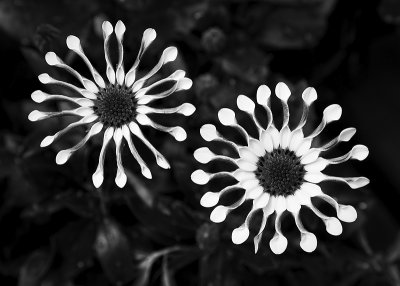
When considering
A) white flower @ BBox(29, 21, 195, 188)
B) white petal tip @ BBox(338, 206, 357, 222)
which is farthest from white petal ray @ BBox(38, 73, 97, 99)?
white petal tip @ BBox(338, 206, 357, 222)

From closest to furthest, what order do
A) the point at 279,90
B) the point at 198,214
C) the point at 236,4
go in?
1. the point at 279,90
2. the point at 198,214
3. the point at 236,4

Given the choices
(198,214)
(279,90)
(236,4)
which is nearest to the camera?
(279,90)

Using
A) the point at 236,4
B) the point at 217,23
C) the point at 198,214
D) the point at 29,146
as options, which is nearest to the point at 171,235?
the point at 198,214

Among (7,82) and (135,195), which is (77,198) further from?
(7,82)

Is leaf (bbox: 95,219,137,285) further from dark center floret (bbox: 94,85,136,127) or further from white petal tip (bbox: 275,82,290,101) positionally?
white petal tip (bbox: 275,82,290,101)

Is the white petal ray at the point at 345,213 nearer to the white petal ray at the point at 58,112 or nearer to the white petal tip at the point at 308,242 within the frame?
the white petal tip at the point at 308,242

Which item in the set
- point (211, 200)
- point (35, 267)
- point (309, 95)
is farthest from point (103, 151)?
point (35, 267)
